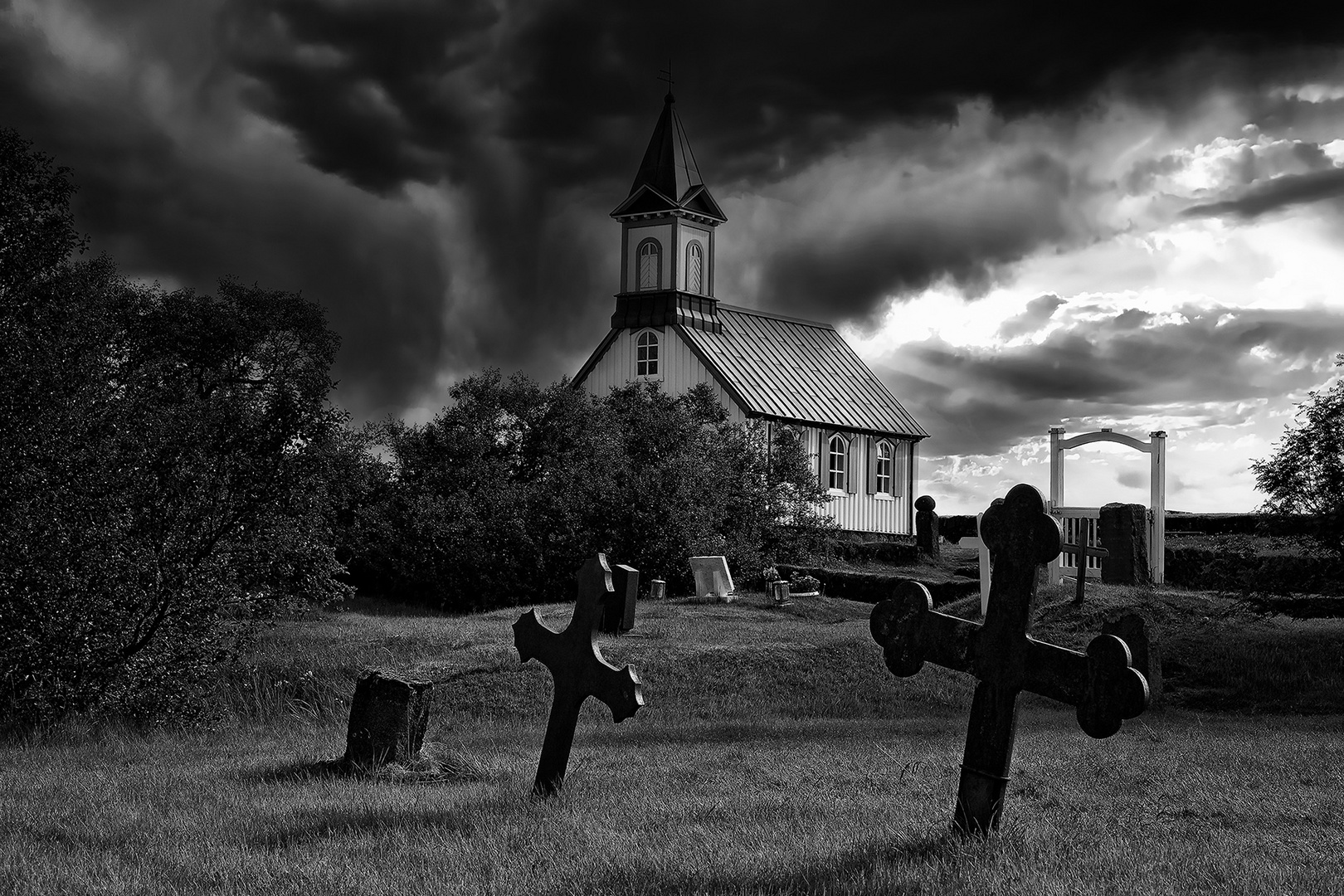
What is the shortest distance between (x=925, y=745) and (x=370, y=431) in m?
24.0

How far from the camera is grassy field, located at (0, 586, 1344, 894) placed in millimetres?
5539

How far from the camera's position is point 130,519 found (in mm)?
12969

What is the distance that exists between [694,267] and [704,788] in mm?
37423

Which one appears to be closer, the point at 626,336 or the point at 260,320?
→ the point at 260,320

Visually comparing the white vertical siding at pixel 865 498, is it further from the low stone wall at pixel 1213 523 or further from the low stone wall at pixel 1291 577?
the low stone wall at pixel 1291 577

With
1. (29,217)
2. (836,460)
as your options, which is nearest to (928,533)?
(836,460)

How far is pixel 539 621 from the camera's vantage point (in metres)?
8.17

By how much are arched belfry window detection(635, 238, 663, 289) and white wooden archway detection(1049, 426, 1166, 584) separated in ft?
74.9

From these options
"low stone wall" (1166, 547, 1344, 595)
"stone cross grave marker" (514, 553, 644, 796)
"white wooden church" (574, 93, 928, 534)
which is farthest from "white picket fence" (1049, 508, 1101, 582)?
"white wooden church" (574, 93, 928, 534)

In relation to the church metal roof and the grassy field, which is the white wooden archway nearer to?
the grassy field

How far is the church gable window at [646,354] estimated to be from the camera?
43344 mm

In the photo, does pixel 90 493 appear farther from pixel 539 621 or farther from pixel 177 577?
pixel 539 621

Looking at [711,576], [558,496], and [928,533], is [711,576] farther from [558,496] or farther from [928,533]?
[928,533]

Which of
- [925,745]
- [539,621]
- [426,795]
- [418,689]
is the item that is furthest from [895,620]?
[925,745]
